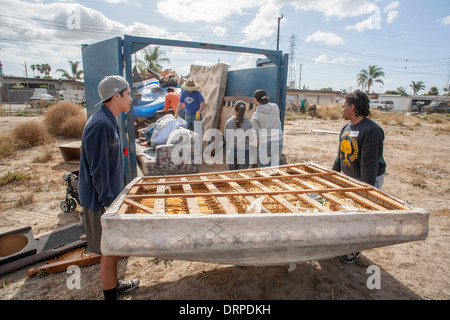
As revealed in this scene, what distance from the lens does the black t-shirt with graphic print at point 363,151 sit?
2699mm

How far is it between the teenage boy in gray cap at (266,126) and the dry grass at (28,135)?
814cm

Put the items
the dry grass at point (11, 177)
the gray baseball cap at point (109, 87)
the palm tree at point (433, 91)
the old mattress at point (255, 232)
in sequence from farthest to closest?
1. the palm tree at point (433, 91)
2. the dry grass at point (11, 177)
3. the gray baseball cap at point (109, 87)
4. the old mattress at point (255, 232)

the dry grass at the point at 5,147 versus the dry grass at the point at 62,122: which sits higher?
the dry grass at the point at 62,122

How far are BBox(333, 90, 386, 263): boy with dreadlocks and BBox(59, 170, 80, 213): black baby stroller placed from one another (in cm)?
383

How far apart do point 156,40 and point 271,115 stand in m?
2.34

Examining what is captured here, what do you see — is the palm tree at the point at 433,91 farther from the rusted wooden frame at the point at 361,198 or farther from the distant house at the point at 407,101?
the rusted wooden frame at the point at 361,198

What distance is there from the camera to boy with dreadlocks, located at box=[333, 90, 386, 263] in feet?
8.88

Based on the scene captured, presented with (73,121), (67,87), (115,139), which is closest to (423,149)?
(115,139)

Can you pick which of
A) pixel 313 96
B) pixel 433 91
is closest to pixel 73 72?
pixel 313 96

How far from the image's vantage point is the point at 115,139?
7.65 feet

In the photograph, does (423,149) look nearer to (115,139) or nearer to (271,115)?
(271,115)

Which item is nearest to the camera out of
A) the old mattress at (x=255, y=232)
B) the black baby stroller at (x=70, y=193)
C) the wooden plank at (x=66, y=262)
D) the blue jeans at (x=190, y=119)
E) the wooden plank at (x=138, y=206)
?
the old mattress at (x=255, y=232)

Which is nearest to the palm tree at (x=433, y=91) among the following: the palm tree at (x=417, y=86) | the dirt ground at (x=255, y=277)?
the palm tree at (x=417, y=86)

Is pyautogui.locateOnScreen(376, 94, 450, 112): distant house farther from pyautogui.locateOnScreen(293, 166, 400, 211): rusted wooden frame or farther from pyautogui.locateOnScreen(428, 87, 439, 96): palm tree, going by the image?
pyautogui.locateOnScreen(293, 166, 400, 211): rusted wooden frame
